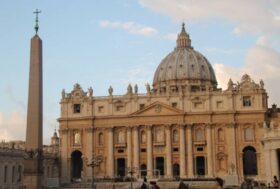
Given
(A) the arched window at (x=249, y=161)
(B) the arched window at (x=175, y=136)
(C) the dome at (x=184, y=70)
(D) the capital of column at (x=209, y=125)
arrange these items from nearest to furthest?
(D) the capital of column at (x=209, y=125), (A) the arched window at (x=249, y=161), (B) the arched window at (x=175, y=136), (C) the dome at (x=184, y=70)

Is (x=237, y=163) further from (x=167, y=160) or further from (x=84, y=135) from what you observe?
(x=84, y=135)

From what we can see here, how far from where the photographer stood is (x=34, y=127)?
2720 cm

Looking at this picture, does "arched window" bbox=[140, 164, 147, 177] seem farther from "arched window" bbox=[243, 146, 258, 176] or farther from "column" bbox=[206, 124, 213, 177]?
"arched window" bbox=[243, 146, 258, 176]

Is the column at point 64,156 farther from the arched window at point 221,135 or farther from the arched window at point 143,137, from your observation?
the arched window at point 221,135

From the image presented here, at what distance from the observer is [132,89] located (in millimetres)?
85625

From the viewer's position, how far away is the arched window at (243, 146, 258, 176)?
8125cm

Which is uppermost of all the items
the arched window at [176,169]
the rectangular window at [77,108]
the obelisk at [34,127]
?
the rectangular window at [77,108]

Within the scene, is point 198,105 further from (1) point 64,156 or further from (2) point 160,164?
(1) point 64,156

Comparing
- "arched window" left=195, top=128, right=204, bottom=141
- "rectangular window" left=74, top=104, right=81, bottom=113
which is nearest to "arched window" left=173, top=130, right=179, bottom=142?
"arched window" left=195, top=128, right=204, bottom=141

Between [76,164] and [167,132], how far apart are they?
16.6 m

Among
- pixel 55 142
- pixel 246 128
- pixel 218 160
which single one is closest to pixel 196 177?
pixel 218 160

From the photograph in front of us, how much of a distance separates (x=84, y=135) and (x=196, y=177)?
19.2 metres

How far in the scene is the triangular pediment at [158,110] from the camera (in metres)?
82.4

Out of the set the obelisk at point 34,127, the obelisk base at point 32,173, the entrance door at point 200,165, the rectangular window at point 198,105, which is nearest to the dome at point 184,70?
the rectangular window at point 198,105
